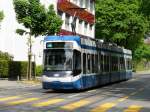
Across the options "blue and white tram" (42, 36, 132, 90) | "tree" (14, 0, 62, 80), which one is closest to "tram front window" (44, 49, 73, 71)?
"blue and white tram" (42, 36, 132, 90)

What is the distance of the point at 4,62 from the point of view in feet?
155

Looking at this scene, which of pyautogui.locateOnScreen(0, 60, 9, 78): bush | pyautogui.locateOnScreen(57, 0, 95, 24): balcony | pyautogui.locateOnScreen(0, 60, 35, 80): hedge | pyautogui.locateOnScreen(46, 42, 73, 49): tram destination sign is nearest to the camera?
pyautogui.locateOnScreen(46, 42, 73, 49): tram destination sign

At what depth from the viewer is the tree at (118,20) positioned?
85.8 m

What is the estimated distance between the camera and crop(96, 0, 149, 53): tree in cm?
8575

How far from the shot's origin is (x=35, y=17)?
44.7 m

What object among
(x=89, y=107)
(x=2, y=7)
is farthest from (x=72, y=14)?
(x=89, y=107)

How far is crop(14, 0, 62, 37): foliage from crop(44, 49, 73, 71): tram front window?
15.1 meters

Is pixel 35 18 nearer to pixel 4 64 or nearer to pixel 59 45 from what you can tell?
pixel 4 64

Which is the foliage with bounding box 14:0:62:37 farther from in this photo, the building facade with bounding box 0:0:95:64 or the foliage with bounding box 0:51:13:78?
the foliage with bounding box 0:51:13:78

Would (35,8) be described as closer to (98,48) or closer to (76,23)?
(98,48)


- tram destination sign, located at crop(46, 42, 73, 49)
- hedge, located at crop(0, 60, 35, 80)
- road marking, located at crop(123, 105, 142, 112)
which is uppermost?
tram destination sign, located at crop(46, 42, 73, 49)

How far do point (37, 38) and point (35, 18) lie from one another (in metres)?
12.2

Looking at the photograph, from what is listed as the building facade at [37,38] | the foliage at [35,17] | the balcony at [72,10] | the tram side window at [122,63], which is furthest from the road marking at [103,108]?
the balcony at [72,10]

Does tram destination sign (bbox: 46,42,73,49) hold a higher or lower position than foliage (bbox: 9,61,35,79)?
higher
